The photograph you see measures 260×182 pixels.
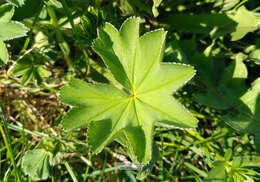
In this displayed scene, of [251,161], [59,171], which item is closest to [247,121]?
[251,161]

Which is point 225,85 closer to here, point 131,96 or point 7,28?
point 131,96

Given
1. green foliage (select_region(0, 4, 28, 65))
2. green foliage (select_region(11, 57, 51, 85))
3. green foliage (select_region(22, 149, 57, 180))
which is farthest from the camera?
green foliage (select_region(11, 57, 51, 85))

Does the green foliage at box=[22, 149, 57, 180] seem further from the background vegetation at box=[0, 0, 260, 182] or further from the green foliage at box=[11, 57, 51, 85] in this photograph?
the green foliage at box=[11, 57, 51, 85]

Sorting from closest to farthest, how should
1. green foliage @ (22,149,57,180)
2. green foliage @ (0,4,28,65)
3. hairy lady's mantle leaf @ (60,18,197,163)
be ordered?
hairy lady's mantle leaf @ (60,18,197,163) → green foliage @ (0,4,28,65) → green foliage @ (22,149,57,180)

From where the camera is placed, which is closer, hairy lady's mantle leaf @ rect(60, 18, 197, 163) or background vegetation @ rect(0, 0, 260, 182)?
hairy lady's mantle leaf @ rect(60, 18, 197, 163)

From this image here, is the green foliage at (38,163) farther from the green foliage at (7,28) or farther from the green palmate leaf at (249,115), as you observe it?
the green palmate leaf at (249,115)

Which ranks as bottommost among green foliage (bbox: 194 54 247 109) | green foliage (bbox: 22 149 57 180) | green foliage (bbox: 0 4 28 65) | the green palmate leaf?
green foliage (bbox: 22 149 57 180)

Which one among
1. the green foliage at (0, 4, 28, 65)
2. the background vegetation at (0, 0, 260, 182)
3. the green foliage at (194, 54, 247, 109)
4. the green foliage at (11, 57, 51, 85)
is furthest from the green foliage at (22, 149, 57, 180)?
the green foliage at (194, 54, 247, 109)
